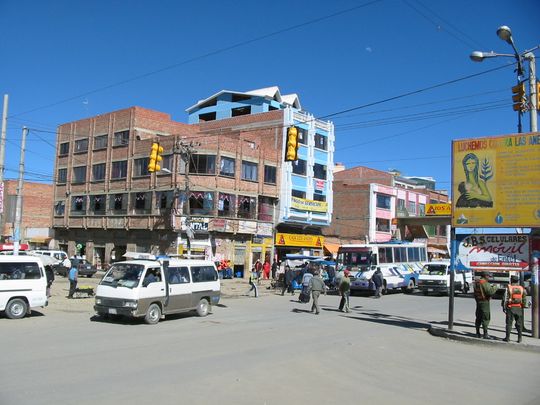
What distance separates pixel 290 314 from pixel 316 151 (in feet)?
126

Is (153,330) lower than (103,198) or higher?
lower

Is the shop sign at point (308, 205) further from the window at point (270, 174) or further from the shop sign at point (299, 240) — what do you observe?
the window at point (270, 174)

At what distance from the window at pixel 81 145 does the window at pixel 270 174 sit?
20.3 meters

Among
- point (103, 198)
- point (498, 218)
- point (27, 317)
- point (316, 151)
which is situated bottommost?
point (27, 317)

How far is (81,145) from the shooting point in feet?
190

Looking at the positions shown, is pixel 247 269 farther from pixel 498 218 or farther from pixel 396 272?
pixel 498 218

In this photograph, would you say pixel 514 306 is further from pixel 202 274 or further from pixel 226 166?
pixel 226 166

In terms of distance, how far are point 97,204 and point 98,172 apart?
3.39m

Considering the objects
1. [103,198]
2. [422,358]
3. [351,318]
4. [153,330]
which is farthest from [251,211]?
[422,358]

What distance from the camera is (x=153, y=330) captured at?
48.8 feet

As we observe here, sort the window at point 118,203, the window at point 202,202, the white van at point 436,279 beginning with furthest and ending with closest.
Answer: the window at point 118,203, the window at point 202,202, the white van at point 436,279

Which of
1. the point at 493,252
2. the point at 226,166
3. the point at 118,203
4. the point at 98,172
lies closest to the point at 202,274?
the point at 493,252

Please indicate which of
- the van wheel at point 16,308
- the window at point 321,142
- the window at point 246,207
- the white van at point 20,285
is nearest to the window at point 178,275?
the white van at point 20,285

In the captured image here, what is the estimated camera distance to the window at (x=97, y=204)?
176ft
